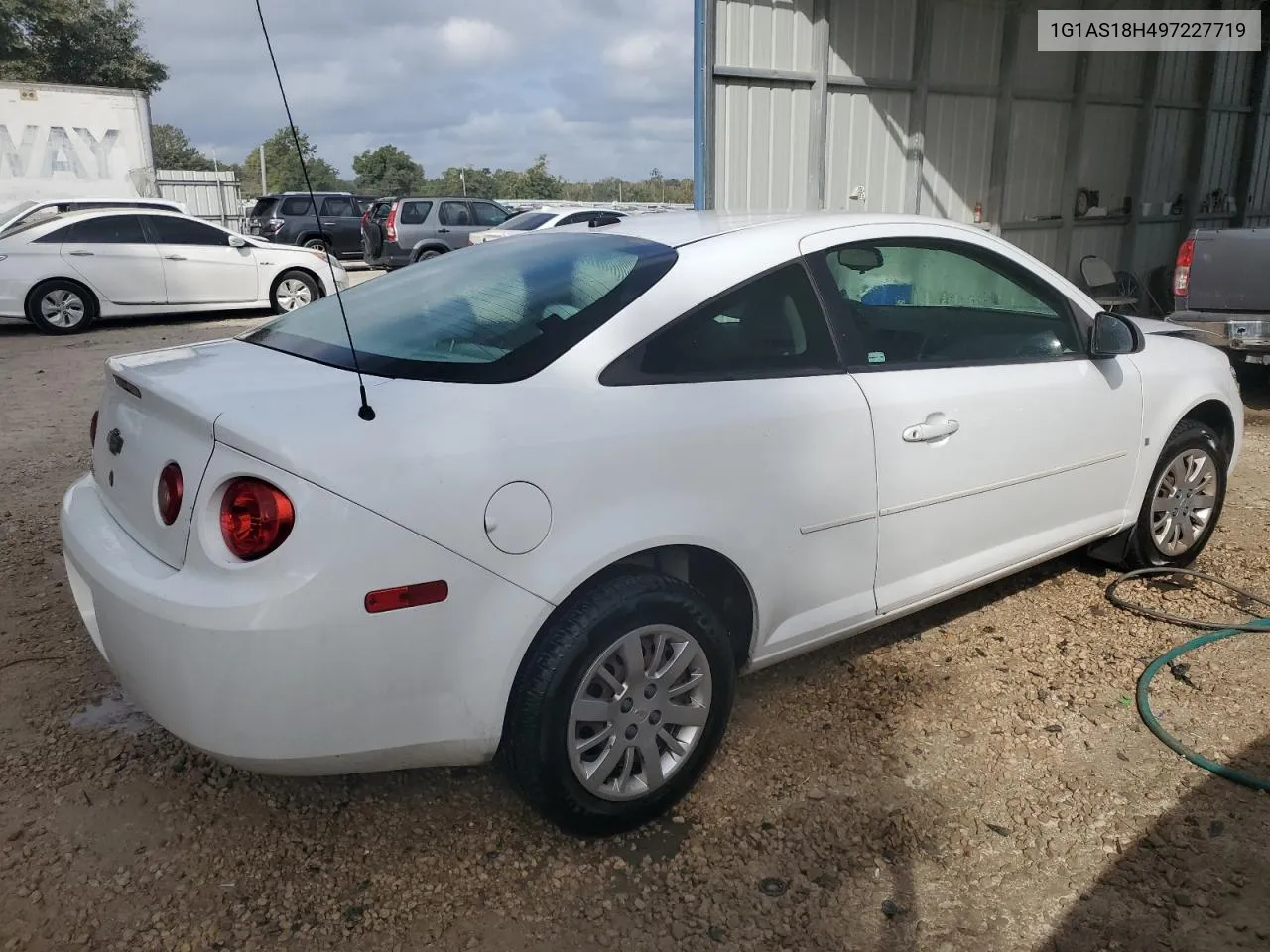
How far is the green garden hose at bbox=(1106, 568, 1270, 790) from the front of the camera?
273cm

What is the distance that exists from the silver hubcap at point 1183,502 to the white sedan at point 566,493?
2.62ft

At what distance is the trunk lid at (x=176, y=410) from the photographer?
2.16 m

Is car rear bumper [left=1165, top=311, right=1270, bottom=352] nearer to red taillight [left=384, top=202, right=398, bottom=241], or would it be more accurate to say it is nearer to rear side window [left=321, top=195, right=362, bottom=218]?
red taillight [left=384, top=202, right=398, bottom=241]

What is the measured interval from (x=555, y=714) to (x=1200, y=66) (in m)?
14.9

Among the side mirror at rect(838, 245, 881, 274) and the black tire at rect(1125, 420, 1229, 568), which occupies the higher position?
the side mirror at rect(838, 245, 881, 274)

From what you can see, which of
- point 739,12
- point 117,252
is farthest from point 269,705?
point 117,252

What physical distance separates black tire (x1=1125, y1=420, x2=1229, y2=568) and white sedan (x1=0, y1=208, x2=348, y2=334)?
9092 millimetres

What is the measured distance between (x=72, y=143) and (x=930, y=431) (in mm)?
18968

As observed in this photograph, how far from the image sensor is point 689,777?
259 cm

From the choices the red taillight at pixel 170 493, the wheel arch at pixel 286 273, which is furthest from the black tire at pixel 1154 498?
the wheel arch at pixel 286 273

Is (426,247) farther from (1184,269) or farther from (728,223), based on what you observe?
(728,223)

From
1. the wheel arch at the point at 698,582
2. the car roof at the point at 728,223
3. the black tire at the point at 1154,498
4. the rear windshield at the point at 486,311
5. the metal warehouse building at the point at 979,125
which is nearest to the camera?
the wheel arch at the point at 698,582

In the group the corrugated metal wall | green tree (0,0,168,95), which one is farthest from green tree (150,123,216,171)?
the corrugated metal wall

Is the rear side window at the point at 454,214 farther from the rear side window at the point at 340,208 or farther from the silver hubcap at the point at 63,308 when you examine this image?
the silver hubcap at the point at 63,308
